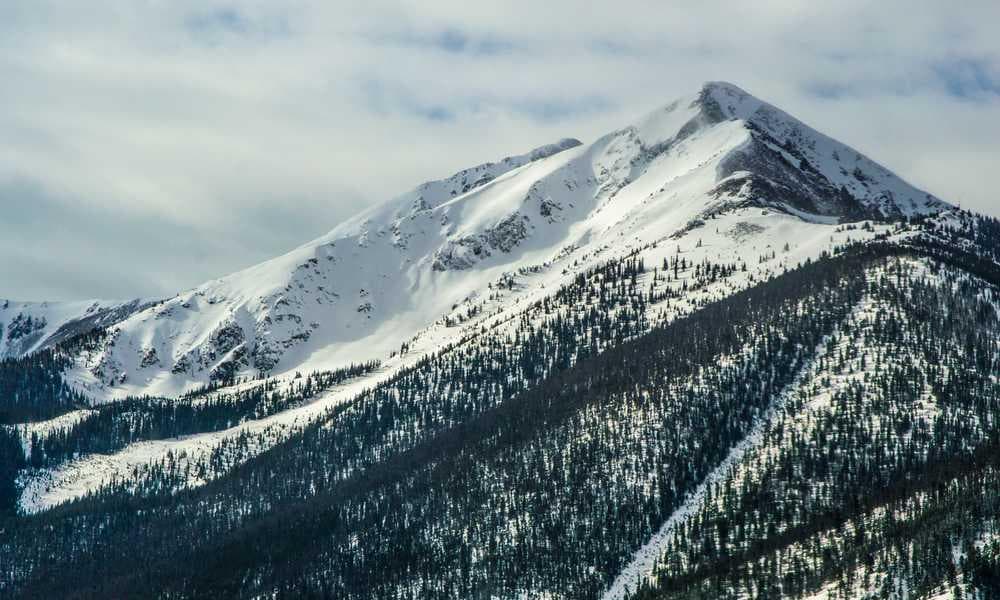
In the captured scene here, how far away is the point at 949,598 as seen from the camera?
199 m

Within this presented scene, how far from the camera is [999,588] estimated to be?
200 meters

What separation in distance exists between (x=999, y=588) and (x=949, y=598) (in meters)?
8.22
